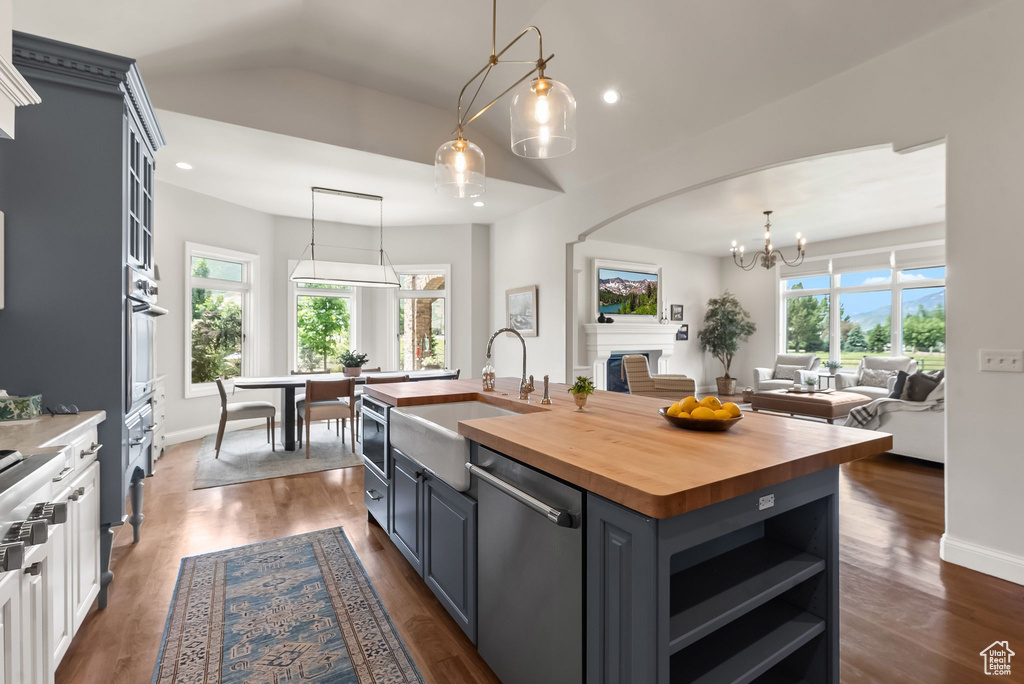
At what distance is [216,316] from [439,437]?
521cm

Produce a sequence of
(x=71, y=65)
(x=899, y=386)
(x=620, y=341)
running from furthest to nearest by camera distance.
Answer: (x=620, y=341)
(x=899, y=386)
(x=71, y=65)

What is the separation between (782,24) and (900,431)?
3.79 metres

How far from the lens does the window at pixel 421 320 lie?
7035mm

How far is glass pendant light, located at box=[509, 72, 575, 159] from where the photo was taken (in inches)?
70.1

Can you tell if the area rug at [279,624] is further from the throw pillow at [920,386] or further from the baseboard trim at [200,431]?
the throw pillow at [920,386]

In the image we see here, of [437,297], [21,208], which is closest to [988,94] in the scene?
[21,208]

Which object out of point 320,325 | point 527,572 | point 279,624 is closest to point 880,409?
point 527,572

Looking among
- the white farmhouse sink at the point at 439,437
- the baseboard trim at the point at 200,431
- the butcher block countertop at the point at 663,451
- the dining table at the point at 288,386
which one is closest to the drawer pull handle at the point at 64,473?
the white farmhouse sink at the point at 439,437

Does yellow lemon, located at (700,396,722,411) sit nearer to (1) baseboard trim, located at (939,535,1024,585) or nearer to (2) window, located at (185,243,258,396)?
(1) baseboard trim, located at (939,535,1024,585)

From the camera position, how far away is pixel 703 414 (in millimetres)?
1597

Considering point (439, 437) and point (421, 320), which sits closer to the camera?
point (439, 437)

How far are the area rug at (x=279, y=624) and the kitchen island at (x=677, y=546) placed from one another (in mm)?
380

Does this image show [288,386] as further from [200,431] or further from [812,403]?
[812,403]

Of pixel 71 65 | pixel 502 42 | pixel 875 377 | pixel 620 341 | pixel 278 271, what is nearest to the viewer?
pixel 71 65
